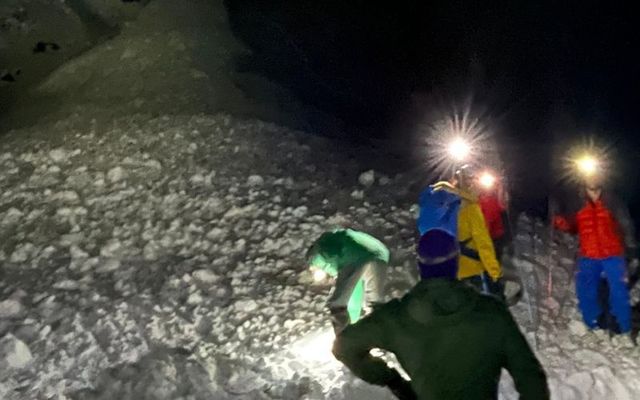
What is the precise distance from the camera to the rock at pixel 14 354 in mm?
6586

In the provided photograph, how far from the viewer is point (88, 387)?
639 cm

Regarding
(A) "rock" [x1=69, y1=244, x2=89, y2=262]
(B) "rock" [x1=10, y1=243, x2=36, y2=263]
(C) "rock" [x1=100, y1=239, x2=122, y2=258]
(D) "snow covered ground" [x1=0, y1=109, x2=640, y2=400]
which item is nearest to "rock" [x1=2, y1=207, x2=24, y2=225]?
(D) "snow covered ground" [x1=0, y1=109, x2=640, y2=400]

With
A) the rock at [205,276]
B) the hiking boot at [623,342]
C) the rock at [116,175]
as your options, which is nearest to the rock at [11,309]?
the rock at [205,276]

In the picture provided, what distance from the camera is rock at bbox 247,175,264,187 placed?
31.3ft

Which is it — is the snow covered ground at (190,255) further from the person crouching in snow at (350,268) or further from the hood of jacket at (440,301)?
the hood of jacket at (440,301)

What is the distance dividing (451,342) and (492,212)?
3802 mm

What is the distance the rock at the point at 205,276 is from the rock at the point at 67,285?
3.72 feet

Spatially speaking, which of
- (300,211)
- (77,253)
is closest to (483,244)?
(300,211)

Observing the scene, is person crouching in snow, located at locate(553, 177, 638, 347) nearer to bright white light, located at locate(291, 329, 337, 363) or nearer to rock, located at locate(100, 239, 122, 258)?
bright white light, located at locate(291, 329, 337, 363)

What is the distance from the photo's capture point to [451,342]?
3.75 m

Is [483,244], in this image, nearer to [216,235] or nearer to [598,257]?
[598,257]

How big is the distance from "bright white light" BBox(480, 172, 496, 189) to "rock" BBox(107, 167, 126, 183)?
4.53m

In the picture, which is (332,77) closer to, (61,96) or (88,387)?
(61,96)

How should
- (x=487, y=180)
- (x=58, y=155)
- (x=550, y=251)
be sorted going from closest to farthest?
(x=487, y=180)
(x=550, y=251)
(x=58, y=155)
